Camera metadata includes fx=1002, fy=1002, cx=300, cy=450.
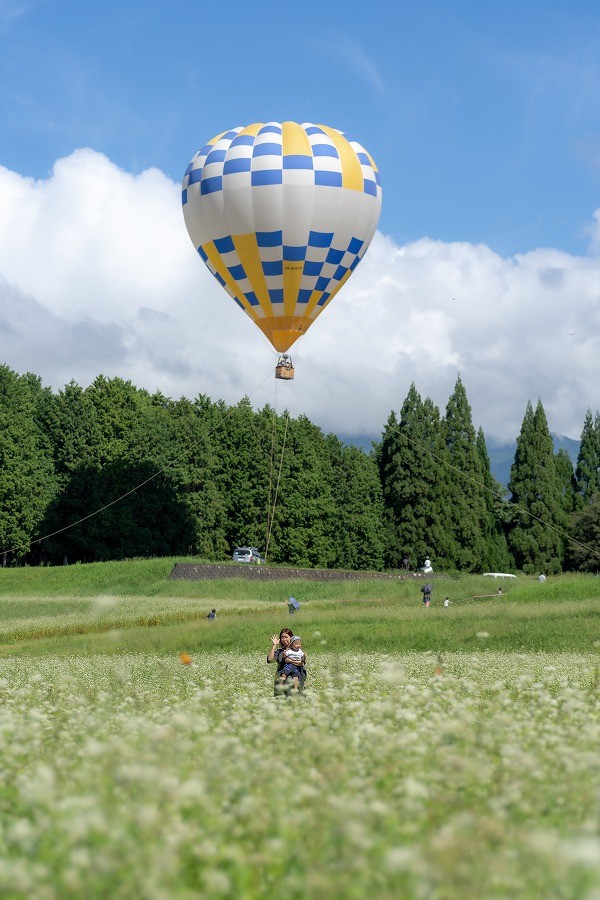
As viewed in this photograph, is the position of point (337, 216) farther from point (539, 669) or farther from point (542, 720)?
point (542, 720)

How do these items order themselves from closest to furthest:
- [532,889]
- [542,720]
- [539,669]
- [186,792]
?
1. [532,889]
2. [186,792]
3. [542,720]
4. [539,669]

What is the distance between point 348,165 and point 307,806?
44.8m

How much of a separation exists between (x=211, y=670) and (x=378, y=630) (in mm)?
12725

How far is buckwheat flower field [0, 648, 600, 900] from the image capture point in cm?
614

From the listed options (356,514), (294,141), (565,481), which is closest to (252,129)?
(294,141)

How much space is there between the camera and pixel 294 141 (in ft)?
160

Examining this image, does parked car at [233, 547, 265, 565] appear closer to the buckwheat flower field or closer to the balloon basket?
the balloon basket

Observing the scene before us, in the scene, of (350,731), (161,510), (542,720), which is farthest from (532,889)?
(161,510)

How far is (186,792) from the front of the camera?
7070 mm

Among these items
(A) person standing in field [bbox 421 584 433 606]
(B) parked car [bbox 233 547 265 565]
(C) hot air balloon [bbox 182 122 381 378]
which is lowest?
(A) person standing in field [bbox 421 584 433 606]

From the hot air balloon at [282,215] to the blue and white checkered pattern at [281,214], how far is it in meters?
0.05

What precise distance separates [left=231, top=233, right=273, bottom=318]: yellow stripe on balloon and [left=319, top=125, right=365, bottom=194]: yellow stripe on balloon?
5.42 metres

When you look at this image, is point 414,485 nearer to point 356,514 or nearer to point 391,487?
point 391,487

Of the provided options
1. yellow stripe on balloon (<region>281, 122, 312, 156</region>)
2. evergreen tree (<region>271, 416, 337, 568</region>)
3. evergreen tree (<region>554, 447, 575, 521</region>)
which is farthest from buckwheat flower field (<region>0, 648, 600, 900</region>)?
evergreen tree (<region>554, 447, 575, 521</region>)
